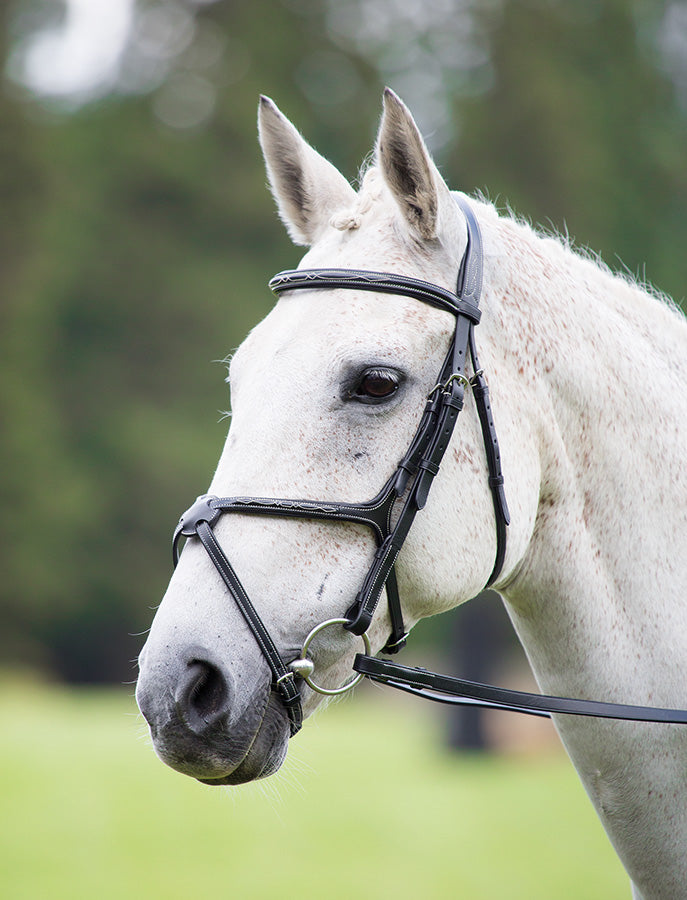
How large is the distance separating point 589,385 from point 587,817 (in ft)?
29.2

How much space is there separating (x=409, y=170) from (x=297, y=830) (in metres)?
8.30

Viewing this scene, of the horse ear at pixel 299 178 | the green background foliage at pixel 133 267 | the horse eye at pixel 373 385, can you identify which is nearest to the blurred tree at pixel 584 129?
the green background foliage at pixel 133 267

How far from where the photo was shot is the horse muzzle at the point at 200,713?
83.8 inches

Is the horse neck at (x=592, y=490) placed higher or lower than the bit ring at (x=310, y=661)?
higher

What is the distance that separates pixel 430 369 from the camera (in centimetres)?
247

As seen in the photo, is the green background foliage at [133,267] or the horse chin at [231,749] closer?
the horse chin at [231,749]

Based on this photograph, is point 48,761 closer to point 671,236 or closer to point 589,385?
point 589,385

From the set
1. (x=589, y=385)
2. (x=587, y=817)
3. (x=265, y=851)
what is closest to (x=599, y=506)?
(x=589, y=385)

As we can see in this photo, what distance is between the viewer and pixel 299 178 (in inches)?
122

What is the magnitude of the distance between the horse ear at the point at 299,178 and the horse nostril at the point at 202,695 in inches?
61.4

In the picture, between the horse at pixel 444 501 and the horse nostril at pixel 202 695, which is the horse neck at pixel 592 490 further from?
the horse nostril at pixel 202 695

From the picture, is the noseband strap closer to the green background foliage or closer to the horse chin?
the horse chin

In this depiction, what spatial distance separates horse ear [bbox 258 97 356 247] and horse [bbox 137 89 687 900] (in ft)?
0.49

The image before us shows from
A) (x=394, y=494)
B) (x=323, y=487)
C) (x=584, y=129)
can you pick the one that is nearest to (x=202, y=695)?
(x=323, y=487)
